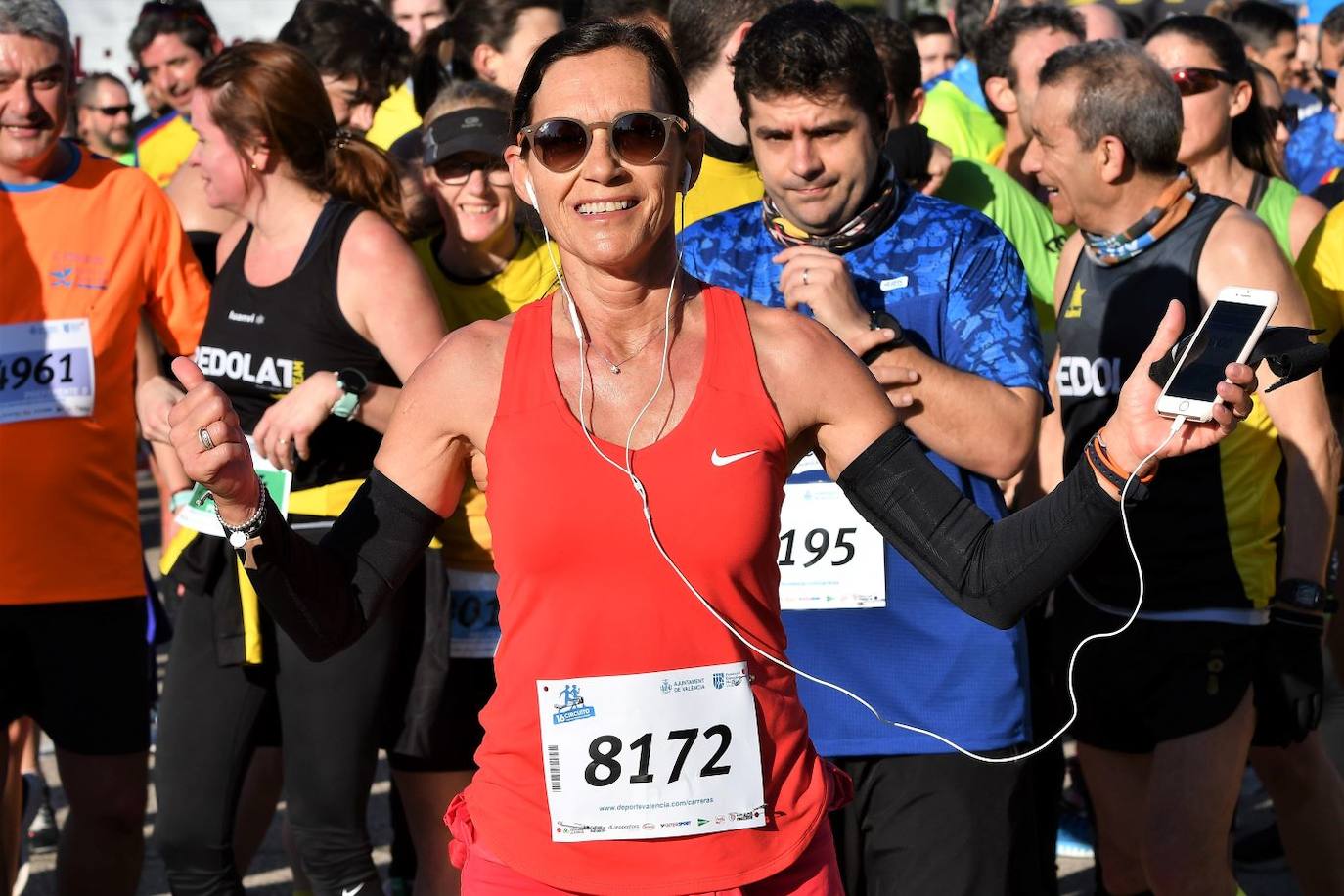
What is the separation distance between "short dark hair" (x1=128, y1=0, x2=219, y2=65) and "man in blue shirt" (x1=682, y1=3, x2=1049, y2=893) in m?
4.81

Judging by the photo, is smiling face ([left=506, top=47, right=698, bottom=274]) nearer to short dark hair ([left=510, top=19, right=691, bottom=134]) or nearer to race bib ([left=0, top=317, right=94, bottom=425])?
short dark hair ([left=510, top=19, right=691, bottom=134])

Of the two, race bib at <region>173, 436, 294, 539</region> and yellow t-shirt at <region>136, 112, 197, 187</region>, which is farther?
yellow t-shirt at <region>136, 112, 197, 187</region>

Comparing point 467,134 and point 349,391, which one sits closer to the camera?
point 349,391

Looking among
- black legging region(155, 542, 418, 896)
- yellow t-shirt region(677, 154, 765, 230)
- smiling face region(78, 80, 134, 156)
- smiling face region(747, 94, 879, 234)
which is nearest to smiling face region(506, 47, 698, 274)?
smiling face region(747, 94, 879, 234)

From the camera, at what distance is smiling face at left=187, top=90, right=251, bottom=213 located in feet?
14.6

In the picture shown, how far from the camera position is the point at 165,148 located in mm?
7945

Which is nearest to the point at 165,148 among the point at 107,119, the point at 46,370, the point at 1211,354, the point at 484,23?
the point at 484,23

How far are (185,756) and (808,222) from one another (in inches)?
76.8

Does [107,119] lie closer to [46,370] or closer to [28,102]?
[28,102]

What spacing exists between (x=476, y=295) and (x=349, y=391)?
2.27ft

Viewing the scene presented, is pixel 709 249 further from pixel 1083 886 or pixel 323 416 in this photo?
pixel 1083 886

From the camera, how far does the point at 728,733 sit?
255 centimetres

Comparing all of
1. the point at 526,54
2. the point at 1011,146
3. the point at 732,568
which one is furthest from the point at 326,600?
the point at 1011,146

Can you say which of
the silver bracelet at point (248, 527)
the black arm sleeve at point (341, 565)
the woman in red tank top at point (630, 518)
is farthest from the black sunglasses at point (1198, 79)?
the silver bracelet at point (248, 527)
